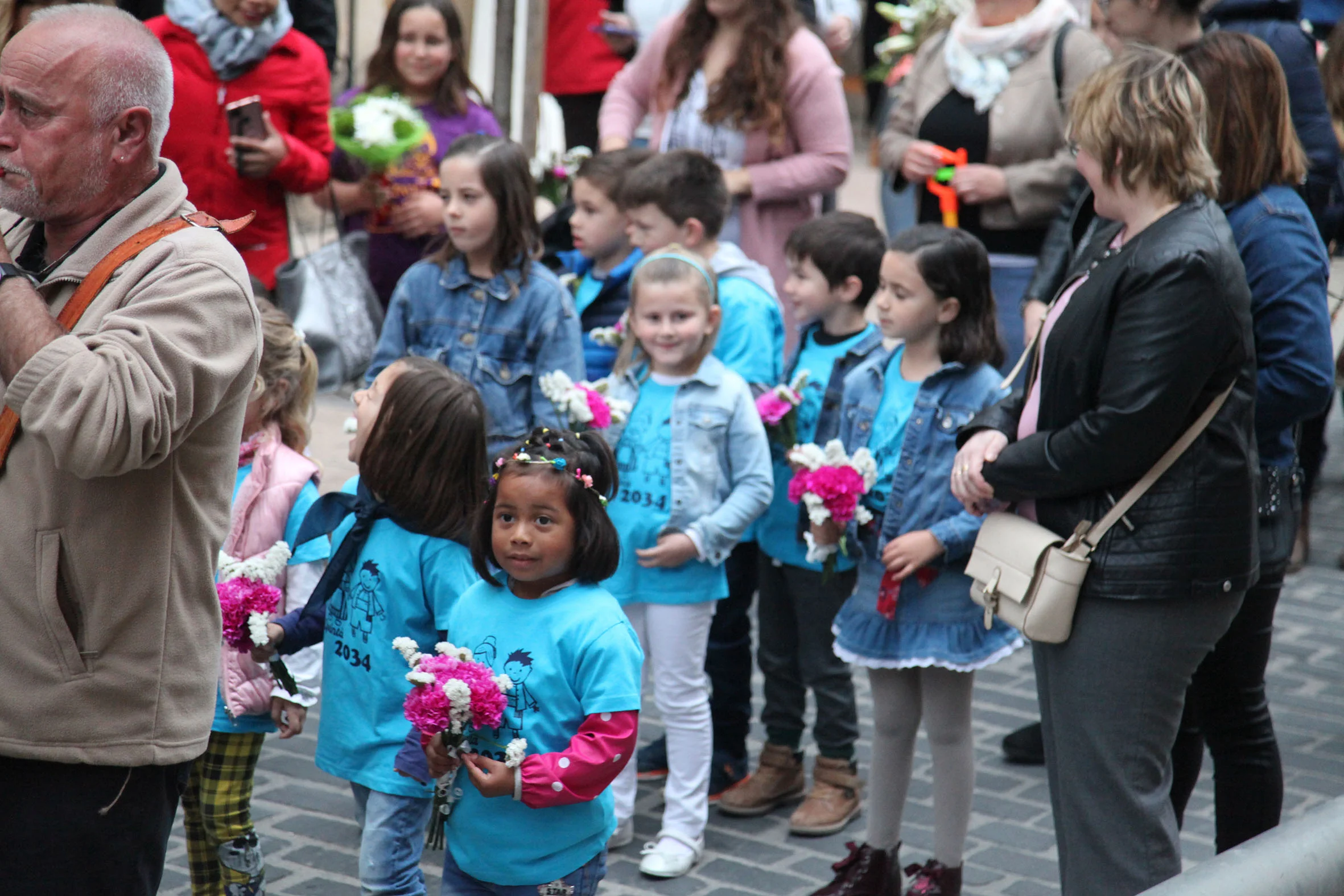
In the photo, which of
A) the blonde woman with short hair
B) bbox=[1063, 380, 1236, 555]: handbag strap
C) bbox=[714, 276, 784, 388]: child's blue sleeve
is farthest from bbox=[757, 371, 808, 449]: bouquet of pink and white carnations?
bbox=[1063, 380, 1236, 555]: handbag strap

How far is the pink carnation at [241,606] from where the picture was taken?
371 centimetres

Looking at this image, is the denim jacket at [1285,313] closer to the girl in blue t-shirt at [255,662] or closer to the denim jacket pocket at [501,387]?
the denim jacket pocket at [501,387]

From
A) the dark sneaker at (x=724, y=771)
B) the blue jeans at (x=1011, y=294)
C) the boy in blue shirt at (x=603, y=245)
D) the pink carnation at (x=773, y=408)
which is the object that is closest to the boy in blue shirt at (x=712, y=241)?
the boy in blue shirt at (x=603, y=245)

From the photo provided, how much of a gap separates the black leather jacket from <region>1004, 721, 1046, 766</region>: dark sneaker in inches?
84.1

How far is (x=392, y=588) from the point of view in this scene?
12.2 feet

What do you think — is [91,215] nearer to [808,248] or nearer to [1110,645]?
[1110,645]

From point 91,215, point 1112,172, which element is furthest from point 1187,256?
point 91,215

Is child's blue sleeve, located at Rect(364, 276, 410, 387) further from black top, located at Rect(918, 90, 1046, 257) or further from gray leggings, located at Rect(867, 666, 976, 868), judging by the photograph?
black top, located at Rect(918, 90, 1046, 257)

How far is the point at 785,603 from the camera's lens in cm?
531

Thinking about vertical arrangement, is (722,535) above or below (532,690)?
below

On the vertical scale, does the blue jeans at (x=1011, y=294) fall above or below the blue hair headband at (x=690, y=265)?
below

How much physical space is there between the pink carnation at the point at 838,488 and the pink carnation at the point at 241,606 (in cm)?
155

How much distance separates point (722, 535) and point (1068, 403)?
4.77 ft

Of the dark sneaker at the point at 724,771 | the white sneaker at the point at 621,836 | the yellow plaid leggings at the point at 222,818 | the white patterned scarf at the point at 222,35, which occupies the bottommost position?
the dark sneaker at the point at 724,771
